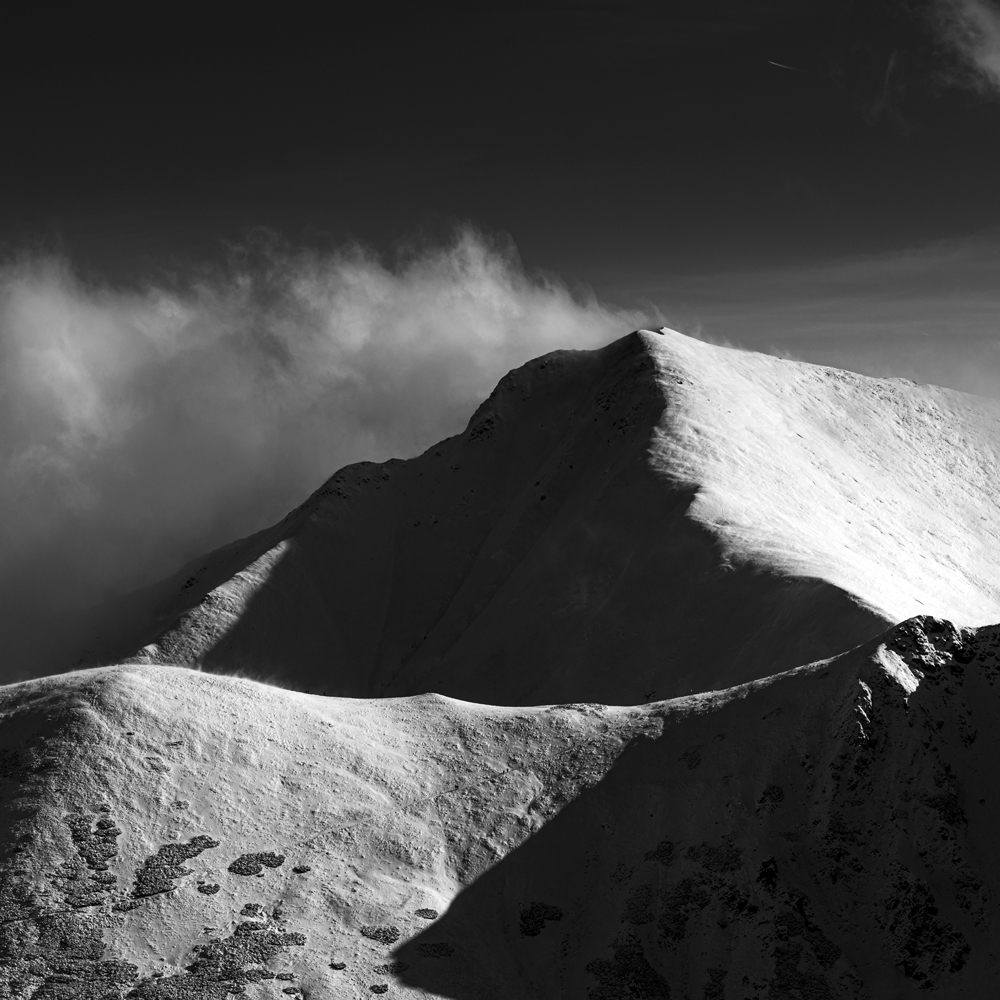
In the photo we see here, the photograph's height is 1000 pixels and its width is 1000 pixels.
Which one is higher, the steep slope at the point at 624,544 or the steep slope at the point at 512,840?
the steep slope at the point at 624,544

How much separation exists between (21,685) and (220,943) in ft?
57.4

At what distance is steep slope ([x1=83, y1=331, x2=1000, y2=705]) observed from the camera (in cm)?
7419

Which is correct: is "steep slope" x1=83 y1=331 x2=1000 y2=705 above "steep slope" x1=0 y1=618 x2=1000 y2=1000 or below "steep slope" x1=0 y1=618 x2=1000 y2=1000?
above

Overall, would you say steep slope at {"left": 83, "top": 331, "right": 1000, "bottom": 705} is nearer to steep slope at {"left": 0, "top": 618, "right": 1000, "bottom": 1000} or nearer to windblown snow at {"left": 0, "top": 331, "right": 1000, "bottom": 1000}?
windblown snow at {"left": 0, "top": 331, "right": 1000, "bottom": 1000}

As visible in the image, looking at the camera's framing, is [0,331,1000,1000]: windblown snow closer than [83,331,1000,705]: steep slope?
Yes

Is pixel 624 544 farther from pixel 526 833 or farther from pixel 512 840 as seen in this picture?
pixel 512 840

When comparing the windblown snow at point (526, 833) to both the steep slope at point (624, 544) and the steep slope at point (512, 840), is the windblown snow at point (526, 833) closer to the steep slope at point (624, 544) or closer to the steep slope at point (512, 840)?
the steep slope at point (512, 840)

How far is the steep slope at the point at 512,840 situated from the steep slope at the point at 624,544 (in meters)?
15.6

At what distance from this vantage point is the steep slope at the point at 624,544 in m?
74.2

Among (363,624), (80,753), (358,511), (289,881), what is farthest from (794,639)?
(358,511)

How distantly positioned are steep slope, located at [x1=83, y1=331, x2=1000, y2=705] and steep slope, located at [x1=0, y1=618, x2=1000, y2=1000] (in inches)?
613

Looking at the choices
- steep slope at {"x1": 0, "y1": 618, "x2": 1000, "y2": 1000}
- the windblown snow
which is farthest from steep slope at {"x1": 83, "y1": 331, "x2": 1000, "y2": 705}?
steep slope at {"x1": 0, "y1": 618, "x2": 1000, "y2": 1000}

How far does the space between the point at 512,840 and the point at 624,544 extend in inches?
2014

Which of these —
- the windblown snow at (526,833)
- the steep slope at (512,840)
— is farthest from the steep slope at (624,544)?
the steep slope at (512,840)
